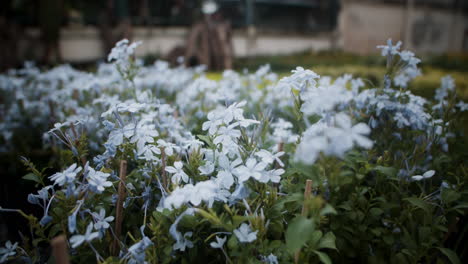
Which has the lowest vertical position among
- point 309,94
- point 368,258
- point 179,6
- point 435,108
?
point 368,258

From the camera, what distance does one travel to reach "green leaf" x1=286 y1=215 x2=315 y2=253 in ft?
2.19

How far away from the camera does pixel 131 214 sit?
44.4 inches

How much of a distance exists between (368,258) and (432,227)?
236 mm

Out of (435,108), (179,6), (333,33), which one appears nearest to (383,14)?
(333,33)

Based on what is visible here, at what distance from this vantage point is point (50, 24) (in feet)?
26.6

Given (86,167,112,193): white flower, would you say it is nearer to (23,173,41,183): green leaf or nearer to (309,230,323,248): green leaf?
(23,173,41,183): green leaf

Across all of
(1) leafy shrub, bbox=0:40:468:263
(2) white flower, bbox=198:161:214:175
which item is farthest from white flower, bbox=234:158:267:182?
(2) white flower, bbox=198:161:214:175

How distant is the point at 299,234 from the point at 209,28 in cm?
661

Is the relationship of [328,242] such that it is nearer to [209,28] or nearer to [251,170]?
[251,170]

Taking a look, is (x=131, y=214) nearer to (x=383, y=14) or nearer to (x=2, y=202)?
(x=2, y=202)

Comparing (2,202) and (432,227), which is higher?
(432,227)

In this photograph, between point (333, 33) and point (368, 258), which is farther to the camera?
point (333, 33)

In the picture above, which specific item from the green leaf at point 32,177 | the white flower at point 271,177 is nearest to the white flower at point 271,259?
the white flower at point 271,177

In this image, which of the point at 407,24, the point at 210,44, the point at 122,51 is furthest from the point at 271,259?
the point at 407,24
